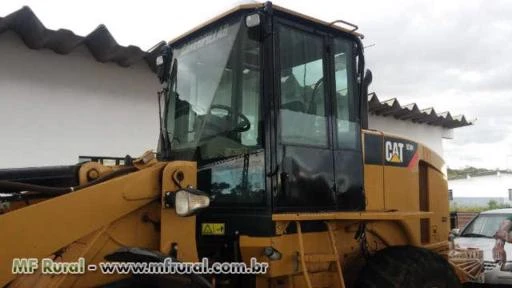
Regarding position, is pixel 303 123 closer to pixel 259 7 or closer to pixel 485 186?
pixel 259 7

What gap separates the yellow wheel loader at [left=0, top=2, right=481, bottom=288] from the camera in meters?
3.11

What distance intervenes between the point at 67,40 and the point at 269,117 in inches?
181

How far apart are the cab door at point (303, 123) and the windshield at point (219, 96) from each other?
0.21m

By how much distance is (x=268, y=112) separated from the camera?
3.75 meters

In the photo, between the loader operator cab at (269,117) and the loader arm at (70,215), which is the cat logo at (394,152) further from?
the loader arm at (70,215)

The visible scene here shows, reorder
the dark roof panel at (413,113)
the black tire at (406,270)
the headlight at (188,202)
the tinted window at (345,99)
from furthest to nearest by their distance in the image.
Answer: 1. the dark roof panel at (413,113)
2. the tinted window at (345,99)
3. the black tire at (406,270)
4. the headlight at (188,202)

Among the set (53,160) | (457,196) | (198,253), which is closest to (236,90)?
(198,253)

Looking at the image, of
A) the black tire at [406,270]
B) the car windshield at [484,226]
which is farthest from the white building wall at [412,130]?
the black tire at [406,270]

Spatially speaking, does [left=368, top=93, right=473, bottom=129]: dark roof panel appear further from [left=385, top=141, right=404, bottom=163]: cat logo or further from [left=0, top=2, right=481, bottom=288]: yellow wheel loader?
[left=0, top=2, right=481, bottom=288]: yellow wheel loader

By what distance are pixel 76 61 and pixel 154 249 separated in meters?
5.27

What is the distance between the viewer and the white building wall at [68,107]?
7.15m

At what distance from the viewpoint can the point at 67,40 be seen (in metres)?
7.30

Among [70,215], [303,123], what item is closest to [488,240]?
[303,123]

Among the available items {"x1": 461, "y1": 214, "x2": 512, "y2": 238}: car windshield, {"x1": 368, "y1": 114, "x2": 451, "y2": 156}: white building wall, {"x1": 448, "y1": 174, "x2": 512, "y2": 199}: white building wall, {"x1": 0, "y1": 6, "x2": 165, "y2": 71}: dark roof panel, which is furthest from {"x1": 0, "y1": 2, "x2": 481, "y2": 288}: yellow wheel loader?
{"x1": 448, "y1": 174, "x2": 512, "y2": 199}: white building wall
